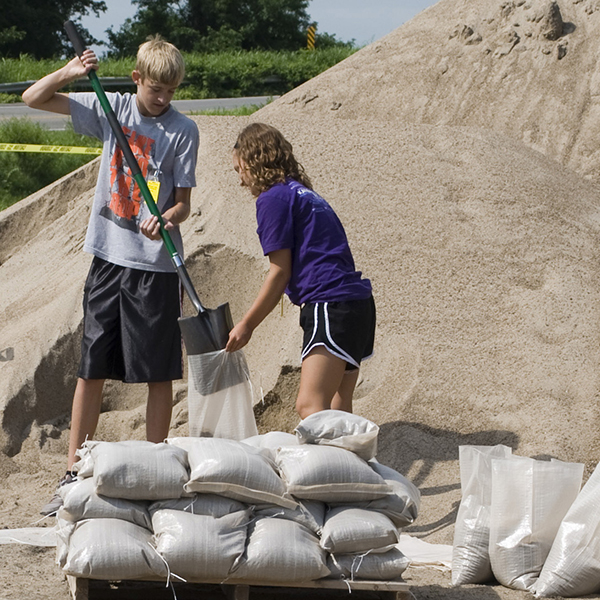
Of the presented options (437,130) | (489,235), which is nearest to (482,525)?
(489,235)

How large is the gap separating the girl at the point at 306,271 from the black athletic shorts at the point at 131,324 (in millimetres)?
366

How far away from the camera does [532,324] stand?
203 inches

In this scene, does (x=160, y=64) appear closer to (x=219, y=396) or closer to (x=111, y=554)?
(x=219, y=396)

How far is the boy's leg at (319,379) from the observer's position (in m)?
3.42

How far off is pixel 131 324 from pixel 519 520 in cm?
162

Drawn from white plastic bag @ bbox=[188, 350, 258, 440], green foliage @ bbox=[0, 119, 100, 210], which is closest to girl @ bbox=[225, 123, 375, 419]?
white plastic bag @ bbox=[188, 350, 258, 440]

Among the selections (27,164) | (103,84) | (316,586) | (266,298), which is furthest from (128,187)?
(103,84)

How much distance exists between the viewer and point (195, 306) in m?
3.56

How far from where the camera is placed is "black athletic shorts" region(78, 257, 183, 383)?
3635 millimetres

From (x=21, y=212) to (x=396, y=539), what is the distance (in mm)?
5638

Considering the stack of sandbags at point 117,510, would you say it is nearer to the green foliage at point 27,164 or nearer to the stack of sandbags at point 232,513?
the stack of sandbags at point 232,513

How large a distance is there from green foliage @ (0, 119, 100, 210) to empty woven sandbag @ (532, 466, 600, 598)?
7.88m

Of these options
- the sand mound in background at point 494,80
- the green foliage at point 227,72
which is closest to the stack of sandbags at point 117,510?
the sand mound in background at point 494,80

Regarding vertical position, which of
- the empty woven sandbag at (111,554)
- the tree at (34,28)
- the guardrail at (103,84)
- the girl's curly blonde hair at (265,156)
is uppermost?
the tree at (34,28)
